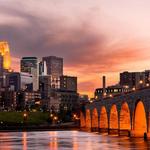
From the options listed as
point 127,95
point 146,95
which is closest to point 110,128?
point 127,95

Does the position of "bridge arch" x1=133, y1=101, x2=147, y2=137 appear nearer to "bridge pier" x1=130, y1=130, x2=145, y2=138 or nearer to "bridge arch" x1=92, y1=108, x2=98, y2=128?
"bridge pier" x1=130, y1=130, x2=145, y2=138

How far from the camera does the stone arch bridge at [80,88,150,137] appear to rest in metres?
89.3

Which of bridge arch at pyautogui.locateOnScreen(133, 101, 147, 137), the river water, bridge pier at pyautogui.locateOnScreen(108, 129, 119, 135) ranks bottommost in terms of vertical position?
the river water

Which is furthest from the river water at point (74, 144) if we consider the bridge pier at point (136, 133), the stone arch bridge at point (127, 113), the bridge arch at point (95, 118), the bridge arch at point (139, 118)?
the bridge arch at point (95, 118)

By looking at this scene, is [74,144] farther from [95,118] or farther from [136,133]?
[95,118]

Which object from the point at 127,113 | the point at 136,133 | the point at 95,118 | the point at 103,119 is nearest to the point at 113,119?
the point at 103,119

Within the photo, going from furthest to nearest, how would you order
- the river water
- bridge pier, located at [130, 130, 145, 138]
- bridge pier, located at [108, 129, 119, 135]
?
bridge pier, located at [108, 129, 119, 135]
bridge pier, located at [130, 130, 145, 138]
the river water

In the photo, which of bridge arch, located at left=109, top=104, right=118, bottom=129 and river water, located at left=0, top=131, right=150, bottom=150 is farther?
bridge arch, located at left=109, top=104, right=118, bottom=129

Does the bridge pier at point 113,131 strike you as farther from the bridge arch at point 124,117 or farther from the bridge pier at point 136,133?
the bridge pier at point 136,133

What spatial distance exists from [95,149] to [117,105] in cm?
6132

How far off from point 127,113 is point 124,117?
2.03 metres

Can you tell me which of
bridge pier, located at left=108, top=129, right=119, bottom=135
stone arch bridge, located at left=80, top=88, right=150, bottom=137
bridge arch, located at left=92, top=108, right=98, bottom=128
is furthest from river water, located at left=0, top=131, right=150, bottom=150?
bridge arch, located at left=92, top=108, right=98, bottom=128

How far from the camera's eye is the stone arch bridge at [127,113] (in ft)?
293

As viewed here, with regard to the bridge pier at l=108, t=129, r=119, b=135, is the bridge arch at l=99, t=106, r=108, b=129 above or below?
above
